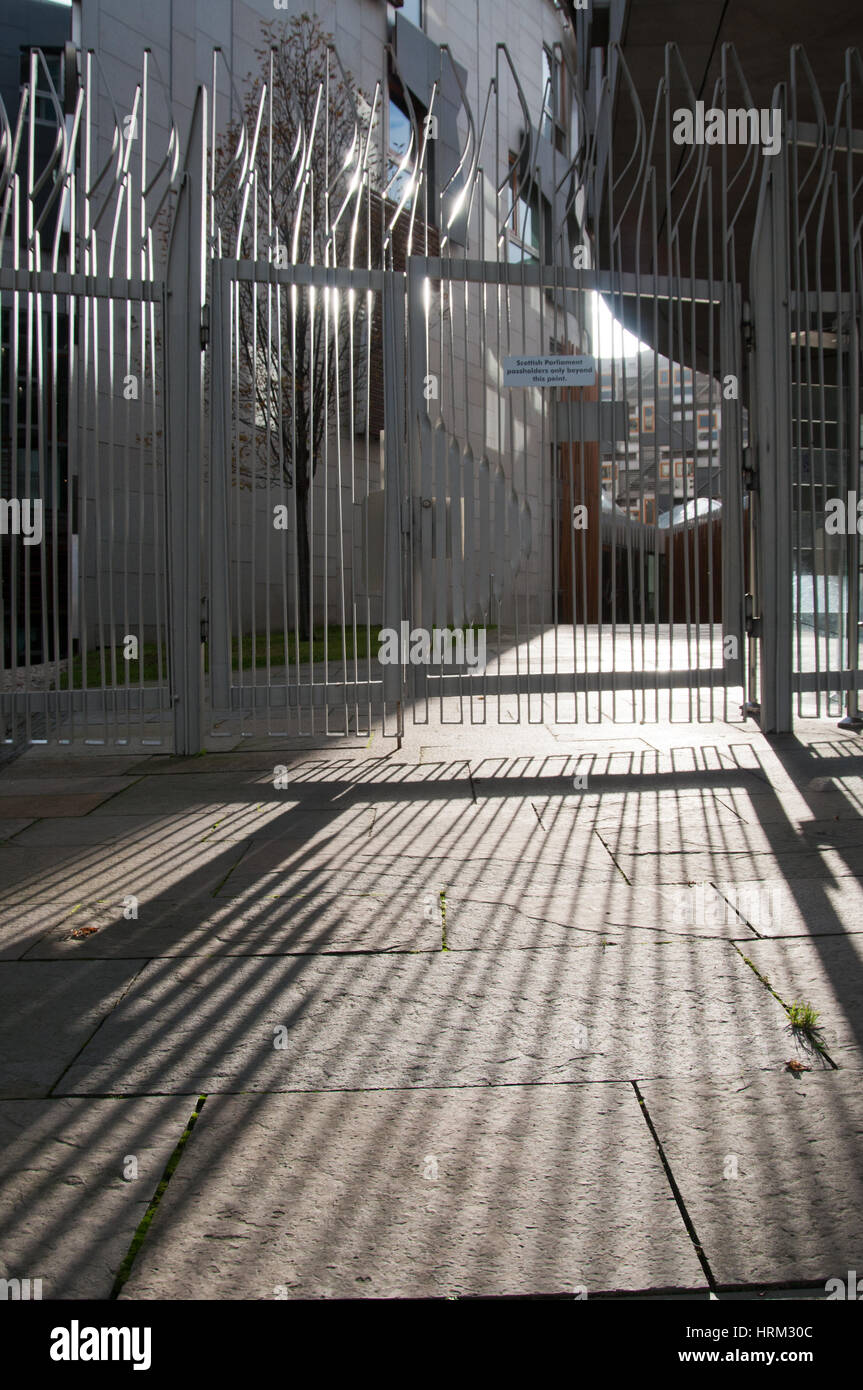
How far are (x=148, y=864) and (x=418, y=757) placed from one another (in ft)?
8.65

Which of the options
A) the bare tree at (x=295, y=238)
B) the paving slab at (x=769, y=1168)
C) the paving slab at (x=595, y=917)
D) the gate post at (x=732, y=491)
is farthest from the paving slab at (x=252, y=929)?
the gate post at (x=732, y=491)

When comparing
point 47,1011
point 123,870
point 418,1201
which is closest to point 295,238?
point 123,870

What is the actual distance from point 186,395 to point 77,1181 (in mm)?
5315

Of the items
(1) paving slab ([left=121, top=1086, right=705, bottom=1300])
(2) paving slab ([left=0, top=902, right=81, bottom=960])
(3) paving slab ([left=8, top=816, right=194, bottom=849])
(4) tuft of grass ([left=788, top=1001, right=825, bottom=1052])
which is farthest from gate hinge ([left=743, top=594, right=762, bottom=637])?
(1) paving slab ([left=121, top=1086, right=705, bottom=1300])

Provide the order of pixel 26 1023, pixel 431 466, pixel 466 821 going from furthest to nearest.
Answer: pixel 431 466, pixel 466 821, pixel 26 1023

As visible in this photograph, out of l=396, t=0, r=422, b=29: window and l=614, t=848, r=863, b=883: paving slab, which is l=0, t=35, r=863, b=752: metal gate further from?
l=396, t=0, r=422, b=29: window

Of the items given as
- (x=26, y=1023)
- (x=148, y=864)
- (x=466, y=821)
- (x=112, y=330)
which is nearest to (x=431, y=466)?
(x=112, y=330)

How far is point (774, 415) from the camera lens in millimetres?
7133

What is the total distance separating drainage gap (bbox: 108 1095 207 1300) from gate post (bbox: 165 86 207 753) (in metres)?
4.63

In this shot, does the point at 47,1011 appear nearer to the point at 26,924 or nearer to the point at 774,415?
the point at 26,924

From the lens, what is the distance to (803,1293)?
6.25ft

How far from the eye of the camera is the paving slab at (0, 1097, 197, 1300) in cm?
203

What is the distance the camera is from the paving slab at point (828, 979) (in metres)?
2.91
